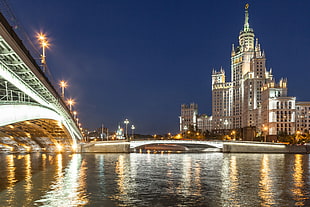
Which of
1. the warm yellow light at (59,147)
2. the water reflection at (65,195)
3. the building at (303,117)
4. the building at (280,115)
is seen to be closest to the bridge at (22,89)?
the water reflection at (65,195)

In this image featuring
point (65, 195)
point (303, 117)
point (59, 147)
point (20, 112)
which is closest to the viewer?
Answer: point (65, 195)

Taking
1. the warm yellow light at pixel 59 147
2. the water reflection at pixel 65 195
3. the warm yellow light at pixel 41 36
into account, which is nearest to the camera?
the water reflection at pixel 65 195

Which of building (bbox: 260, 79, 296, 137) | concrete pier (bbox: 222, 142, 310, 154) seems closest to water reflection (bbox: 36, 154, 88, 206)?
concrete pier (bbox: 222, 142, 310, 154)

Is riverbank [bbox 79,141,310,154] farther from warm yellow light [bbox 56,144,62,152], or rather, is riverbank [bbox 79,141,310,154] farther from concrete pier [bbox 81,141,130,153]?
warm yellow light [bbox 56,144,62,152]

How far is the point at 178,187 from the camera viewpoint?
25219 millimetres

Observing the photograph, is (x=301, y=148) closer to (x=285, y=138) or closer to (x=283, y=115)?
(x=285, y=138)

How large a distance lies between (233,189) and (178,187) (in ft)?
14.3

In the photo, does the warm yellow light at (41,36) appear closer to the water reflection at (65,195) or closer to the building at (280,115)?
the water reflection at (65,195)

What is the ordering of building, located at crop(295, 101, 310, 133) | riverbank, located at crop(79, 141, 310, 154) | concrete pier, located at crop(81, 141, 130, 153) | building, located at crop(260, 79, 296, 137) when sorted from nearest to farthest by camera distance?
concrete pier, located at crop(81, 141, 130, 153) < riverbank, located at crop(79, 141, 310, 154) < building, located at crop(260, 79, 296, 137) < building, located at crop(295, 101, 310, 133)

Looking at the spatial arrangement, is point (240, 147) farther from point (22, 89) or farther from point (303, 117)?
point (303, 117)

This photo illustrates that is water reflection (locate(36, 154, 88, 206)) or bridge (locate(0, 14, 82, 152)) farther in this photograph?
bridge (locate(0, 14, 82, 152))

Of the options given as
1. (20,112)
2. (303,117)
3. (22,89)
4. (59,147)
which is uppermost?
(22,89)

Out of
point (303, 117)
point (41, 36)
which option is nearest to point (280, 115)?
point (303, 117)

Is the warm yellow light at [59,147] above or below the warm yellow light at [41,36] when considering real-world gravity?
below
